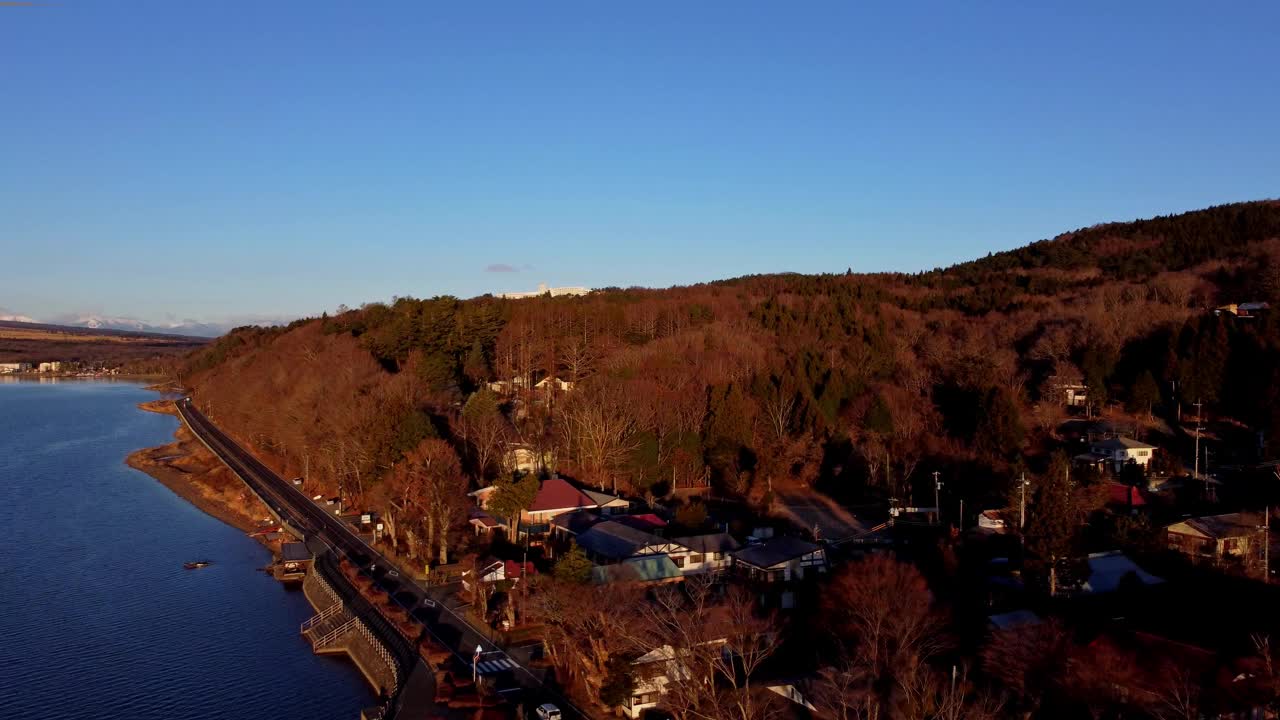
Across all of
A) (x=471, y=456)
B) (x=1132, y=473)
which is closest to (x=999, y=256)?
(x=1132, y=473)

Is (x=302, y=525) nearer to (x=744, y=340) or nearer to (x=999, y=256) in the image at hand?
(x=744, y=340)

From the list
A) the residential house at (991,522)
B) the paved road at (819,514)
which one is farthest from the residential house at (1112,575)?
the paved road at (819,514)

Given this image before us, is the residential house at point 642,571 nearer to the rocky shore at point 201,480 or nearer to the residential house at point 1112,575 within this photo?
the residential house at point 1112,575

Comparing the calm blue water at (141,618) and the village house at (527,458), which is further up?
the village house at (527,458)

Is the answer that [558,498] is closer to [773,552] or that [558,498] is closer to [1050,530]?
[773,552]

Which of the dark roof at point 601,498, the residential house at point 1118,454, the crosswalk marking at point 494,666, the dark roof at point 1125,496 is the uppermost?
the residential house at point 1118,454

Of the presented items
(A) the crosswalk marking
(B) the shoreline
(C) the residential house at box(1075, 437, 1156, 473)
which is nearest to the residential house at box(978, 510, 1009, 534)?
(C) the residential house at box(1075, 437, 1156, 473)

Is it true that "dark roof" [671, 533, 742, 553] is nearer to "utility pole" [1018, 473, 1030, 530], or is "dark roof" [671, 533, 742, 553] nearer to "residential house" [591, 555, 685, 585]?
"residential house" [591, 555, 685, 585]
